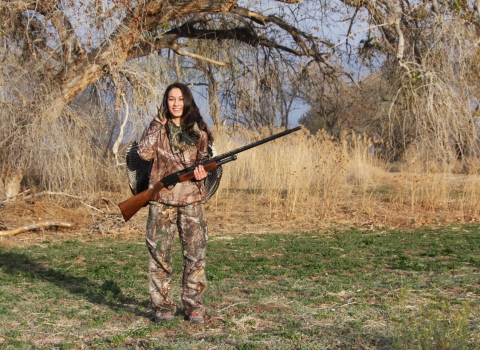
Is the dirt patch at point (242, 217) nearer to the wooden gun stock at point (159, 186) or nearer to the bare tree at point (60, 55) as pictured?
the bare tree at point (60, 55)

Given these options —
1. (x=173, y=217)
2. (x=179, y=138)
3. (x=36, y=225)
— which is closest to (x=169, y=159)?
(x=179, y=138)

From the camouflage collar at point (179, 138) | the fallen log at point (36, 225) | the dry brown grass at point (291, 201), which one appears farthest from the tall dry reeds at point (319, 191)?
the camouflage collar at point (179, 138)

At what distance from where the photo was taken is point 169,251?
4.61m

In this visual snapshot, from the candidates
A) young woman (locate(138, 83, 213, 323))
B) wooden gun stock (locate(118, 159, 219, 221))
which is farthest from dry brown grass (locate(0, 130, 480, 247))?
young woman (locate(138, 83, 213, 323))

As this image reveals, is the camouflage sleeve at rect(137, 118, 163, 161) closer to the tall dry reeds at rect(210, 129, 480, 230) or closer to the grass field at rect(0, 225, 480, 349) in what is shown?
the grass field at rect(0, 225, 480, 349)

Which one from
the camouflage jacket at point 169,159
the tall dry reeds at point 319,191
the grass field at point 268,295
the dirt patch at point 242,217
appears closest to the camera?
the grass field at point 268,295

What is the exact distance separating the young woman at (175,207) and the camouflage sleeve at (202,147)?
0.02 metres

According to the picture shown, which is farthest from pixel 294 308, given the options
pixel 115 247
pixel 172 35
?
pixel 172 35

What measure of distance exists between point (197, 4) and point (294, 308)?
670cm

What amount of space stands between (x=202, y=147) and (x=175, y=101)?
0.42 meters

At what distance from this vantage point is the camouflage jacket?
4539 mm

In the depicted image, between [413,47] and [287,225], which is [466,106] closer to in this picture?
[413,47]

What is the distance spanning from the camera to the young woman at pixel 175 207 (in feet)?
14.9

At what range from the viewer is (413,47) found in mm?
10805
